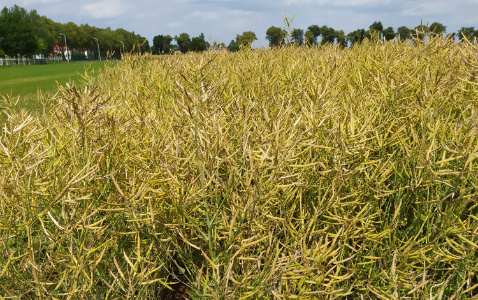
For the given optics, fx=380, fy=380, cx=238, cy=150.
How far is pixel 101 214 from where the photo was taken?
2023mm

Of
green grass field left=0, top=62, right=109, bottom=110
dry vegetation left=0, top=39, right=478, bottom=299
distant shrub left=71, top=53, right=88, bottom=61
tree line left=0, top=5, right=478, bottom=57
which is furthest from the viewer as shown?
distant shrub left=71, top=53, right=88, bottom=61

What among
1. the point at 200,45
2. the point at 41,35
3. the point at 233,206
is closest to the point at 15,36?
the point at 41,35

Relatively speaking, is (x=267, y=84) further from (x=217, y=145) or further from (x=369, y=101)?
(x=217, y=145)

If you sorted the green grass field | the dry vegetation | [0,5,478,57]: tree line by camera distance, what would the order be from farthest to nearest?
[0,5,478,57]: tree line, the green grass field, the dry vegetation

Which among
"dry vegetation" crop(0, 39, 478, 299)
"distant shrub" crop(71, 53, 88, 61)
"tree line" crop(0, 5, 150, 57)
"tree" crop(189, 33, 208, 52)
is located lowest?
"dry vegetation" crop(0, 39, 478, 299)

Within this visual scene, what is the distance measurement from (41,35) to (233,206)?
103 m

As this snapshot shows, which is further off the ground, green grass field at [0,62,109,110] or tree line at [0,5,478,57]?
tree line at [0,5,478,57]

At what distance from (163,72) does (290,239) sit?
A: 3193 mm

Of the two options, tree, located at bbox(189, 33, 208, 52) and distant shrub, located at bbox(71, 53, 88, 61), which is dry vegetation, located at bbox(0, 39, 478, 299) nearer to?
tree, located at bbox(189, 33, 208, 52)

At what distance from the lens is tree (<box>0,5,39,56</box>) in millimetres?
70000

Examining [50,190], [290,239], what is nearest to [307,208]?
[290,239]

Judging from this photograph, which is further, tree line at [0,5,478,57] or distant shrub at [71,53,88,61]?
distant shrub at [71,53,88,61]

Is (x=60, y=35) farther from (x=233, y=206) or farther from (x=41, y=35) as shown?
(x=233, y=206)

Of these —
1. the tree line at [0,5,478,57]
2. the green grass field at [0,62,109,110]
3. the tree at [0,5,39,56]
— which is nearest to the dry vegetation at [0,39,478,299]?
the green grass field at [0,62,109,110]
